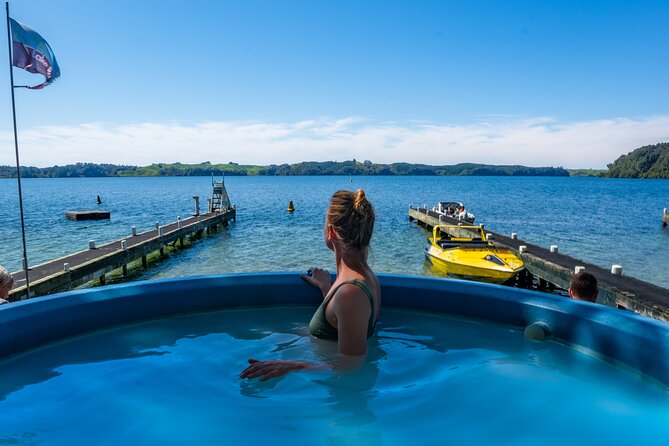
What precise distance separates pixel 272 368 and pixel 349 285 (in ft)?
2.83

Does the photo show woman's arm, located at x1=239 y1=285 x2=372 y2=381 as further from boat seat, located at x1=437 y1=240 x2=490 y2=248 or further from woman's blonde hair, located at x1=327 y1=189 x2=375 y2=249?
boat seat, located at x1=437 y1=240 x2=490 y2=248

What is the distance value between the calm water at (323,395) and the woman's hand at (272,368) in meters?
0.29

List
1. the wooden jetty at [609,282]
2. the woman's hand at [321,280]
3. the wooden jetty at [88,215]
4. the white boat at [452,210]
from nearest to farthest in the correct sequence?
the woman's hand at [321,280], the wooden jetty at [609,282], the white boat at [452,210], the wooden jetty at [88,215]

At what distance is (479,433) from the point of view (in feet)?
10.2

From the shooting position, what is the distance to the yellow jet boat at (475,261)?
15.0m

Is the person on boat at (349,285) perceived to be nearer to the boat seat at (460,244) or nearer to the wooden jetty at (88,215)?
the boat seat at (460,244)

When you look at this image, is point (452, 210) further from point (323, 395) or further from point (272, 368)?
point (272, 368)

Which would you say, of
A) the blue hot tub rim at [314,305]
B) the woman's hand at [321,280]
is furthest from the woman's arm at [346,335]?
the blue hot tub rim at [314,305]

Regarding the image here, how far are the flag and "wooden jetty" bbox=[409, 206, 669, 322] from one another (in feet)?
45.0

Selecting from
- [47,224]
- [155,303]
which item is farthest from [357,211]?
[47,224]

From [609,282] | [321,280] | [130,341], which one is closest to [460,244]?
[609,282]

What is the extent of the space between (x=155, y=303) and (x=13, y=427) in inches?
98.4

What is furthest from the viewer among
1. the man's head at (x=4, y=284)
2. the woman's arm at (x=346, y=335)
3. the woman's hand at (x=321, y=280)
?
the woman's hand at (x=321, y=280)

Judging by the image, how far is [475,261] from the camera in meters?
15.4
